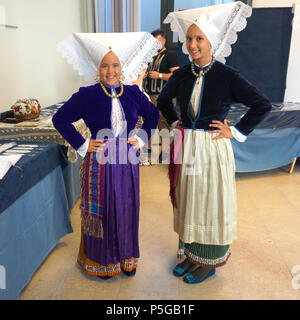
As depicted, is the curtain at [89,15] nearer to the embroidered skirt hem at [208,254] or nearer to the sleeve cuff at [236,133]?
the sleeve cuff at [236,133]

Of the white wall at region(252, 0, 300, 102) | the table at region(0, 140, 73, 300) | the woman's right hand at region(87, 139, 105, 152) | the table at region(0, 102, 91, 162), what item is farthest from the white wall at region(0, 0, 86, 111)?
the white wall at region(252, 0, 300, 102)

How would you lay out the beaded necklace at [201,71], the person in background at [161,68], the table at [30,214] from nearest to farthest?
the table at [30,214] < the beaded necklace at [201,71] < the person in background at [161,68]

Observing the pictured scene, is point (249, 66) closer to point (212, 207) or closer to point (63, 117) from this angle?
point (212, 207)

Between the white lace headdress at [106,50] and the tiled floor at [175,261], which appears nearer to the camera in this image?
the white lace headdress at [106,50]

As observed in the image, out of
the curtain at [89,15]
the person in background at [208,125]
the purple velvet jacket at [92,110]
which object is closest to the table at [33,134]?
the purple velvet jacket at [92,110]

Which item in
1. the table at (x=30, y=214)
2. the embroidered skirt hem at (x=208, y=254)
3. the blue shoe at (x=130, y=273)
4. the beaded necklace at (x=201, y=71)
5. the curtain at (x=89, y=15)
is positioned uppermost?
the curtain at (x=89, y=15)

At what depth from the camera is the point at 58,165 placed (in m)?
1.88

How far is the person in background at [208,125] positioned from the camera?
4.51 feet

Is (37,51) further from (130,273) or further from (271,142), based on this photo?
(271,142)

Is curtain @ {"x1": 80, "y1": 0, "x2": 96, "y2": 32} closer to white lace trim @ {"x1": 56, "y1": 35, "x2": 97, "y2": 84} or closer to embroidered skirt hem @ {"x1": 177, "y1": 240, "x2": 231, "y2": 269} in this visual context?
white lace trim @ {"x1": 56, "y1": 35, "x2": 97, "y2": 84}

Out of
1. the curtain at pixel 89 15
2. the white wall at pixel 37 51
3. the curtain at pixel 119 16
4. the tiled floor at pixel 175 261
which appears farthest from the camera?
the curtain at pixel 119 16

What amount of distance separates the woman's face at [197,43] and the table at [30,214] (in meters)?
0.96

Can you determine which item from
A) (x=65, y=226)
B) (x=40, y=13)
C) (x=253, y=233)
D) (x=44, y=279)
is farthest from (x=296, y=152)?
(x=40, y=13)

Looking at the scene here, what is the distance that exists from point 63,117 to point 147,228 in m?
1.14
